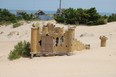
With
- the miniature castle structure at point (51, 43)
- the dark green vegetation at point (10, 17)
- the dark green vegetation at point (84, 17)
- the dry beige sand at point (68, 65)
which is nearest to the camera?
the dry beige sand at point (68, 65)

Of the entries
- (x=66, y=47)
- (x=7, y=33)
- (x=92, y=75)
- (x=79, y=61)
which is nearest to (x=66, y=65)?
(x=79, y=61)

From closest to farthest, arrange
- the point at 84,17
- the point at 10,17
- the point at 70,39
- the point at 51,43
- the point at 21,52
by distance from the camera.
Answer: the point at 51,43 → the point at 70,39 → the point at 21,52 → the point at 84,17 → the point at 10,17

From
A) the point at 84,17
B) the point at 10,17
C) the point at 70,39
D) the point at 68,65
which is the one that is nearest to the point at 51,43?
the point at 70,39

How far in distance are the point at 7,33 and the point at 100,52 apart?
1948 centimetres

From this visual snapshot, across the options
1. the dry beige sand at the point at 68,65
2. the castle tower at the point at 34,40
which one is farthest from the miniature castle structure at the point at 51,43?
the dry beige sand at the point at 68,65

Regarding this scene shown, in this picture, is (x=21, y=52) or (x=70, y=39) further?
(x=21, y=52)

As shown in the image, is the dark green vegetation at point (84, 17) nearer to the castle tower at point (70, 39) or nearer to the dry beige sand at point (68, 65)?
the dry beige sand at point (68, 65)

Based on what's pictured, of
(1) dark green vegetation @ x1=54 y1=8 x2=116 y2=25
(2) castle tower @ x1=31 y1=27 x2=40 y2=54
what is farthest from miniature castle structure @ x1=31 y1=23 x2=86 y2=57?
(1) dark green vegetation @ x1=54 y1=8 x2=116 y2=25

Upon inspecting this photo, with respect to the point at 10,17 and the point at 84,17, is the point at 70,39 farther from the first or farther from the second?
the point at 10,17

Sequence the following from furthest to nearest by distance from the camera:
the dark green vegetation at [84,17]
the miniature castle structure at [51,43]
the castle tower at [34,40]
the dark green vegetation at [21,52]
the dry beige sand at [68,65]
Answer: the dark green vegetation at [84,17] < the dark green vegetation at [21,52] < the miniature castle structure at [51,43] < the castle tower at [34,40] < the dry beige sand at [68,65]

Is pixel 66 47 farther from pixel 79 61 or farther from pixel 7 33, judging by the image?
pixel 7 33

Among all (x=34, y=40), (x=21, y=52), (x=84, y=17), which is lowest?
(x=21, y=52)

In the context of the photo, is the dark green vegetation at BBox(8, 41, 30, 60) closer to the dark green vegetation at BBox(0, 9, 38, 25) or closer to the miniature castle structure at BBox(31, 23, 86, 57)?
the miniature castle structure at BBox(31, 23, 86, 57)

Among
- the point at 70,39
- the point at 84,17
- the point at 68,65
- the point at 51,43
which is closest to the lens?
the point at 68,65
